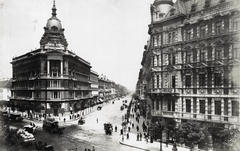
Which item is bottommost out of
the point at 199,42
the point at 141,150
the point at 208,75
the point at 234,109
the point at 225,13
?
the point at 141,150

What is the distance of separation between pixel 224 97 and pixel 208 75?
12.2 ft

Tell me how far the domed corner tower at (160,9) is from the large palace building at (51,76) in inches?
1222

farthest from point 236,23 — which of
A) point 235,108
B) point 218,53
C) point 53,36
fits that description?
point 53,36

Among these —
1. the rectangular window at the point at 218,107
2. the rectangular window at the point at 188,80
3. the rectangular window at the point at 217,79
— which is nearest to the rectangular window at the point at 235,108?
the rectangular window at the point at 218,107

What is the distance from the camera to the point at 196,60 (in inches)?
1187

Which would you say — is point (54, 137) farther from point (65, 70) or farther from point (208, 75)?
point (65, 70)

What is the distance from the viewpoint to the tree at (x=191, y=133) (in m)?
22.0

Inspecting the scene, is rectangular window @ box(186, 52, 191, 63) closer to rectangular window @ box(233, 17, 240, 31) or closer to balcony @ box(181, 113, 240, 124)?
rectangular window @ box(233, 17, 240, 31)

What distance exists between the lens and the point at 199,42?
2966 centimetres

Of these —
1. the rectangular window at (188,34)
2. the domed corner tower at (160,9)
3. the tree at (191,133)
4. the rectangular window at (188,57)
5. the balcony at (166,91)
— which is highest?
the domed corner tower at (160,9)

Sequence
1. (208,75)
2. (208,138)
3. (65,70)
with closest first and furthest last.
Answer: (208,138) < (208,75) < (65,70)

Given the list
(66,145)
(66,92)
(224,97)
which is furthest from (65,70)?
(224,97)

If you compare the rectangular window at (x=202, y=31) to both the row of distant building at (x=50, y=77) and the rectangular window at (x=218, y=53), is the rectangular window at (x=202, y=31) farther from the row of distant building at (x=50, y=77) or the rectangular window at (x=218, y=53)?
the row of distant building at (x=50, y=77)

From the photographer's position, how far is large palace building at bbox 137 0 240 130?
86.4 feet
